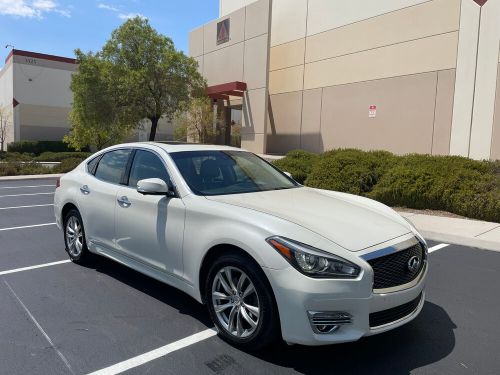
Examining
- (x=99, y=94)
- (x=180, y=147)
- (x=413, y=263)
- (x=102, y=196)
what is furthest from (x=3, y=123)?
(x=413, y=263)

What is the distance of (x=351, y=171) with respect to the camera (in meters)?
11.9

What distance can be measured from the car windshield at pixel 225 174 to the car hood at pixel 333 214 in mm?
226

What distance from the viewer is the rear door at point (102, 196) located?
505 cm

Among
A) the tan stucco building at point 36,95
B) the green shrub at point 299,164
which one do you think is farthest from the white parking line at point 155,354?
the tan stucco building at point 36,95

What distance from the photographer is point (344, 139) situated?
21.4 meters

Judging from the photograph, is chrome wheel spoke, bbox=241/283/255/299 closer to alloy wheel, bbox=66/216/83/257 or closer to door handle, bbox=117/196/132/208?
door handle, bbox=117/196/132/208

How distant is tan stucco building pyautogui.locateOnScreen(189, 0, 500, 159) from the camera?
16.2m

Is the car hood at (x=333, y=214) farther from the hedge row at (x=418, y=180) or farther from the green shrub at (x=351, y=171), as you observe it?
the green shrub at (x=351, y=171)

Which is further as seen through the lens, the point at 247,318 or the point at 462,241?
the point at 462,241

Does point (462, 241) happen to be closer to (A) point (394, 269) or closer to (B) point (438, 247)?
(B) point (438, 247)

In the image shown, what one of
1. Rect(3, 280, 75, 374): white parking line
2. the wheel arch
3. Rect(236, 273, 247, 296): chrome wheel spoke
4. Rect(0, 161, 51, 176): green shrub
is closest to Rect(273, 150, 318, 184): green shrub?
Rect(3, 280, 75, 374): white parking line

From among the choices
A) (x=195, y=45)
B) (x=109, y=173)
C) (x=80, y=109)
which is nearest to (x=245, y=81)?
(x=195, y=45)

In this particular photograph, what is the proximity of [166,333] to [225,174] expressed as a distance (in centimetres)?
166

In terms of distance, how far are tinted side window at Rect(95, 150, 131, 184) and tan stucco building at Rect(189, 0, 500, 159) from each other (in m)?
14.1
